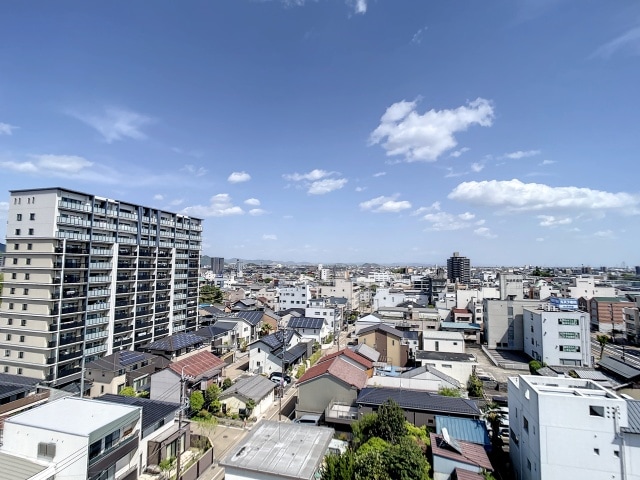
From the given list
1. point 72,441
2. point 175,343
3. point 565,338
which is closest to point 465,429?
point 72,441

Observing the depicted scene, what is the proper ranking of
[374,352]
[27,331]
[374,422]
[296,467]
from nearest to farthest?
1. [296,467]
2. [374,422]
3. [27,331]
4. [374,352]

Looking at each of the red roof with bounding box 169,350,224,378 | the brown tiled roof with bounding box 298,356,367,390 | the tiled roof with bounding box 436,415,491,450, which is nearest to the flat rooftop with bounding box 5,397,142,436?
the red roof with bounding box 169,350,224,378

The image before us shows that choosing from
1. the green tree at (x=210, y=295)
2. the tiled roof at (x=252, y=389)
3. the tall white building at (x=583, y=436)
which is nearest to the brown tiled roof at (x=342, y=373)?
the tiled roof at (x=252, y=389)

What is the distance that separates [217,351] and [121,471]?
25919 mm

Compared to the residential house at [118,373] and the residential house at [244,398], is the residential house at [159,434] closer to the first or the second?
the residential house at [244,398]

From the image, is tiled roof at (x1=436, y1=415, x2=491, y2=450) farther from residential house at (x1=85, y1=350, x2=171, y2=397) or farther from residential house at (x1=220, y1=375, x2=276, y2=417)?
residential house at (x1=85, y1=350, x2=171, y2=397)

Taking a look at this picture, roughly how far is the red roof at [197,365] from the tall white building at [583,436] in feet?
73.6

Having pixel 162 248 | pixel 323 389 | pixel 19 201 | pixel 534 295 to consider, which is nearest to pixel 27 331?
pixel 19 201

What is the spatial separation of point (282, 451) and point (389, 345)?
80.9ft

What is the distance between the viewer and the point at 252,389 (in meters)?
26.4

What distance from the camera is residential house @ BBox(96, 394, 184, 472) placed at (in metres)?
18.2

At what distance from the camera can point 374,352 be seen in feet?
120

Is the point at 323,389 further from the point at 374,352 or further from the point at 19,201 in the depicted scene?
the point at 19,201

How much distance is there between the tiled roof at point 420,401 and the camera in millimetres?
21203
